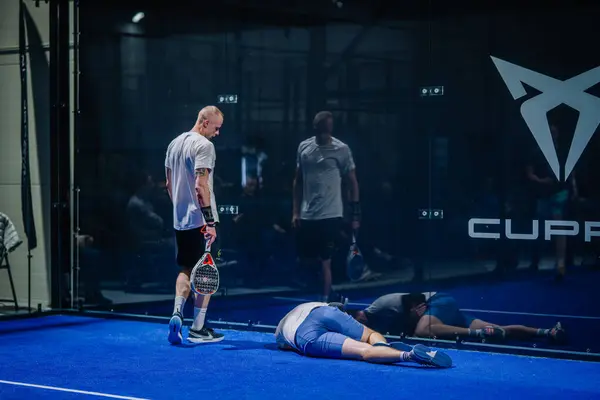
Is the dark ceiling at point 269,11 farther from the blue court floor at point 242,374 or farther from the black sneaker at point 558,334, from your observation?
the blue court floor at point 242,374

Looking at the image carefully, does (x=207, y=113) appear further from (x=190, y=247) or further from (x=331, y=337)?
(x=331, y=337)

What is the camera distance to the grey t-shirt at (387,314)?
8.42m

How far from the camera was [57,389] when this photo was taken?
21.2ft

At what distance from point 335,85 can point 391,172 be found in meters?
0.92

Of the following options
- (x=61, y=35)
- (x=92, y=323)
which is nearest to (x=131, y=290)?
(x=92, y=323)

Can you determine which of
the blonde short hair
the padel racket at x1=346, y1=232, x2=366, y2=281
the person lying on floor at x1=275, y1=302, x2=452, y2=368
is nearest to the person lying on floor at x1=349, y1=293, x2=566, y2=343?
the padel racket at x1=346, y1=232, x2=366, y2=281

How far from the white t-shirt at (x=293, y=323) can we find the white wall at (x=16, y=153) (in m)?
3.38

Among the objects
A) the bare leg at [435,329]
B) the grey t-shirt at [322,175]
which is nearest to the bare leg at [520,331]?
the bare leg at [435,329]

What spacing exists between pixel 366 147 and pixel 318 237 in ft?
3.01

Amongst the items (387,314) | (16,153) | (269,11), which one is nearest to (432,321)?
(387,314)

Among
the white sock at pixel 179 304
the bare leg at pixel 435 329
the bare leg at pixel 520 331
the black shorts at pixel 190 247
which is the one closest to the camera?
the bare leg at pixel 520 331

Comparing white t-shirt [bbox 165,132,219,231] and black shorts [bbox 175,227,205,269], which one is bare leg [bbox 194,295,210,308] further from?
white t-shirt [bbox 165,132,219,231]

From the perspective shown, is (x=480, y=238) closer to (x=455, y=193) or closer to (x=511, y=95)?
(x=455, y=193)

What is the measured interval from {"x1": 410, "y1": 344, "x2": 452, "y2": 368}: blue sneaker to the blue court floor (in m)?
0.07
